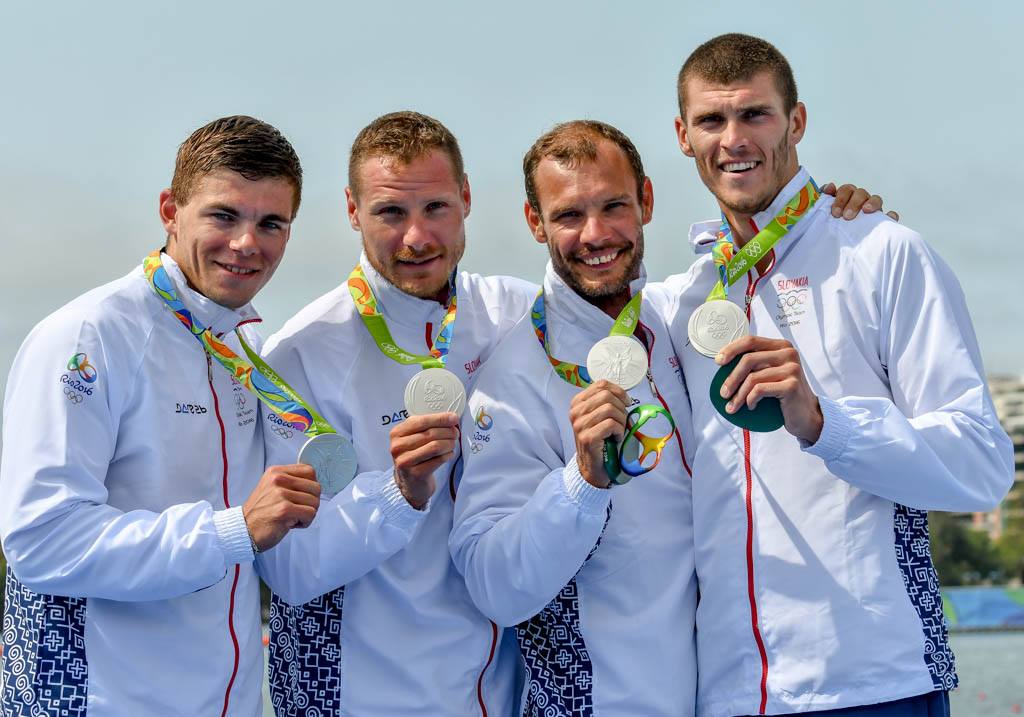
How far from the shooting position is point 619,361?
4.67 m

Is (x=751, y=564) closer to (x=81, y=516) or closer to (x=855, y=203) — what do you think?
(x=855, y=203)

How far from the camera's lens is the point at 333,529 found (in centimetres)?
479

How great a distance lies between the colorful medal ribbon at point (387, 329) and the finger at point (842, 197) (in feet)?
5.57

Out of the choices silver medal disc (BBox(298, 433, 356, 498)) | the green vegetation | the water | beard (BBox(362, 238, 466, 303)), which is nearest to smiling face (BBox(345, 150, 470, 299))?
beard (BBox(362, 238, 466, 303))

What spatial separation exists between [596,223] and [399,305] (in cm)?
95

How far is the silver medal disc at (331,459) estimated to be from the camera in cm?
469

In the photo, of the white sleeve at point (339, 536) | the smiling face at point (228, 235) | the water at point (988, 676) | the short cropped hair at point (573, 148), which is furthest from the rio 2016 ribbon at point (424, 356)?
the water at point (988, 676)

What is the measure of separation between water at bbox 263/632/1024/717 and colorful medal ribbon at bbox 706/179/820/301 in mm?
21358

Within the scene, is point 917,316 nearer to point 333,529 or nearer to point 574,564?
point 574,564

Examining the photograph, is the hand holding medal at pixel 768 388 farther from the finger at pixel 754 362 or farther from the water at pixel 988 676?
the water at pixel 988 676

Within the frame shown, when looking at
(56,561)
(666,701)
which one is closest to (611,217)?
(666,701)

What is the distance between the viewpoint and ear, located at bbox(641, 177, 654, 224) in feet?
17.7

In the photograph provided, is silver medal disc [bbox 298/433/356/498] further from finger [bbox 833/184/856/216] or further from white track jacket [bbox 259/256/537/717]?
finger [bbox 833/184/856/216]

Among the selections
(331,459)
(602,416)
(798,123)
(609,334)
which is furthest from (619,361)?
(798,123)
